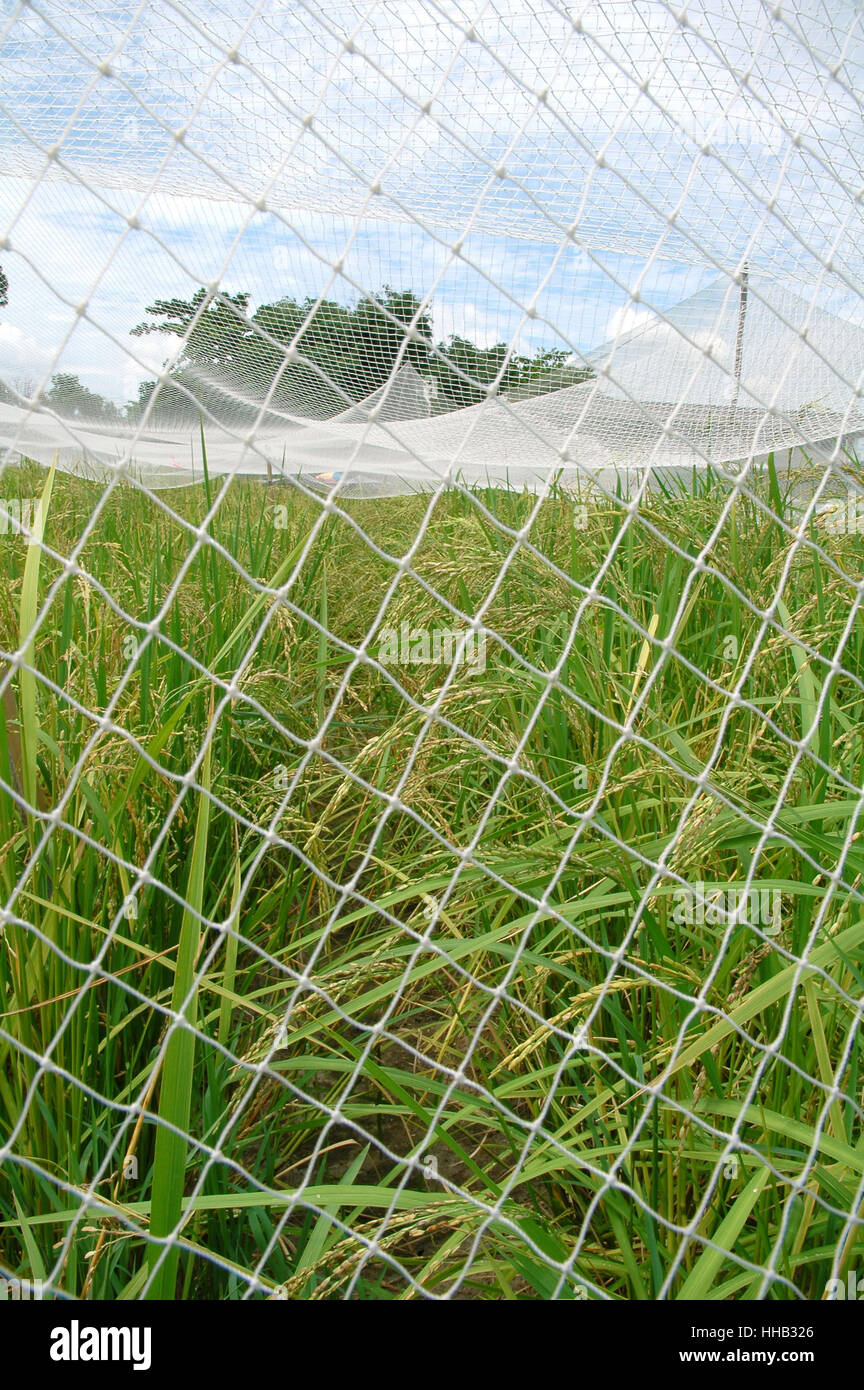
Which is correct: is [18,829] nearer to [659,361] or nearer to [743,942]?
[743,942]

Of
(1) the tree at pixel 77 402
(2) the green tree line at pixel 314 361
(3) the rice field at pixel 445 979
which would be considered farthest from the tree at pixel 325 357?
(3) the rice field at pixel 445 979

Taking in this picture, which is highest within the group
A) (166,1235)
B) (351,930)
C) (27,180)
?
(27,180)

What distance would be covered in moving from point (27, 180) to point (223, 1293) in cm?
220

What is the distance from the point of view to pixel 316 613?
2051mm

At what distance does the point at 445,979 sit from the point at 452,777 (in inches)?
13.4

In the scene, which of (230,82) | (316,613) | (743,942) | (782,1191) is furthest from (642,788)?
(230,82)

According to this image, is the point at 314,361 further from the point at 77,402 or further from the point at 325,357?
the point at 77,402

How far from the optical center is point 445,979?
4.11 ft

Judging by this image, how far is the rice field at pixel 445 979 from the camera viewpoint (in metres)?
0.75

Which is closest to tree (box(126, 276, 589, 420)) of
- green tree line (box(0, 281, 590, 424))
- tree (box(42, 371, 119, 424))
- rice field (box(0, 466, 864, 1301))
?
green tree line (box(0, 281, 590, 424))

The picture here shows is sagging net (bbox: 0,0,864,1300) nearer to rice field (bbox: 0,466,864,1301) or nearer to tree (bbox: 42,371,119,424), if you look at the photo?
rice field (bbox: 0,466,864,1301)

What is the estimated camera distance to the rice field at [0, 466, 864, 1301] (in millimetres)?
748

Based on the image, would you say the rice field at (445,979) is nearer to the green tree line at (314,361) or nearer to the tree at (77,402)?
the green tree line at (314,361)

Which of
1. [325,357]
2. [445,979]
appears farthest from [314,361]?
[445,979]
